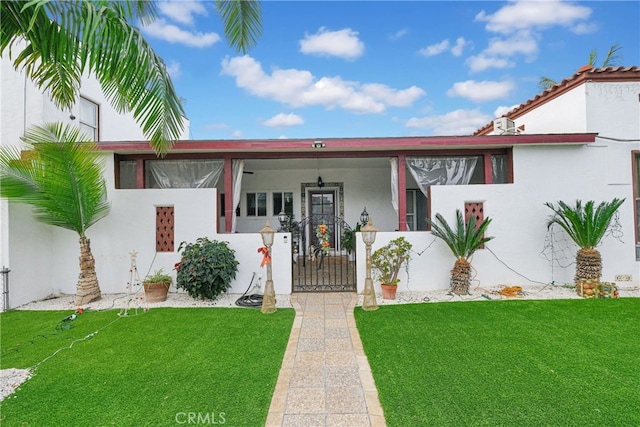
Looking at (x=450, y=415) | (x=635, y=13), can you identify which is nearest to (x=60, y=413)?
(x=450, y=415)

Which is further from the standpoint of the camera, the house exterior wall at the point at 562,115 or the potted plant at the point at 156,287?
the house exterior wall at the point at 562,115

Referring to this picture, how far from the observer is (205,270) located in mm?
5750

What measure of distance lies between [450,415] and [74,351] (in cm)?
446

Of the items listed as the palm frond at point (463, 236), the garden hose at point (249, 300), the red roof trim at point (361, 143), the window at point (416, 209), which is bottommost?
the garden hose at point (249, 300)

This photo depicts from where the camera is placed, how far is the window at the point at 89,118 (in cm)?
818

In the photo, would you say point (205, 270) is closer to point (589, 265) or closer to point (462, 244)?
point (462, 244)

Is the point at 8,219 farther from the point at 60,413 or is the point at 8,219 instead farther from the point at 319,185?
the point at 319,185

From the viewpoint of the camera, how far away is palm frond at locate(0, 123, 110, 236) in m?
5.25

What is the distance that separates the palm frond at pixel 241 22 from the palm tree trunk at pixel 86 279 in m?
4.79

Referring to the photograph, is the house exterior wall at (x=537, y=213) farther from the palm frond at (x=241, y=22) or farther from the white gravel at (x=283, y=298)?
the palm frond at (x=241, y=22)

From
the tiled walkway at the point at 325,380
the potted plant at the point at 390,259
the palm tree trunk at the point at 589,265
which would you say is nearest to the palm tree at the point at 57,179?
the tiled walkway at the point at 325,380

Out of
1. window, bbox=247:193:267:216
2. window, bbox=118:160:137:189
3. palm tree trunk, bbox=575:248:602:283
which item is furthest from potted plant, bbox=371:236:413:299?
window, bbox=118:160:137:189

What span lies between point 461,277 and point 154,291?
20.4 ft

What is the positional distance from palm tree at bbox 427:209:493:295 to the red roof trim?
164 centimetres
